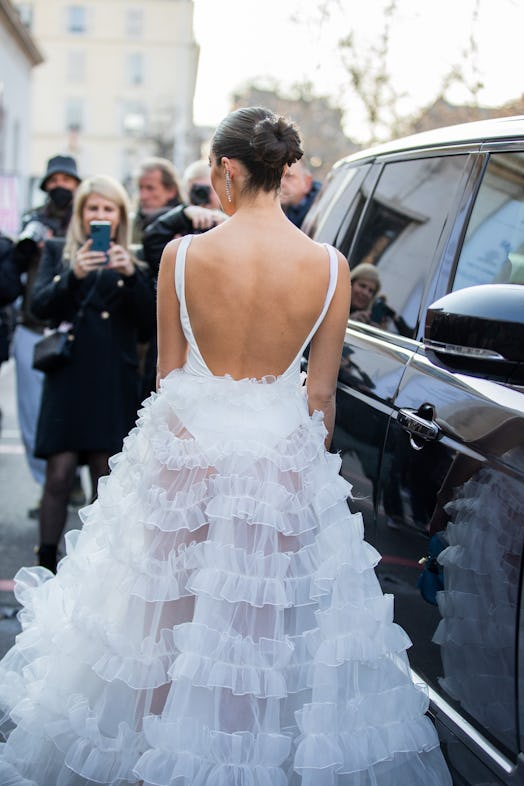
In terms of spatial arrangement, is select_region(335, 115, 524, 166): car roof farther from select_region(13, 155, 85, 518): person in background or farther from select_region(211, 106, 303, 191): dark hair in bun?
select_region(13, 155, 85, 518): person in background

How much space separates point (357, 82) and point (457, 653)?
1164 cm

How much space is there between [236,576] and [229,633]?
150mm

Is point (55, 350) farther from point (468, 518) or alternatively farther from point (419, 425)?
point (468, 518)

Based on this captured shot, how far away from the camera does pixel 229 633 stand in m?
2.60

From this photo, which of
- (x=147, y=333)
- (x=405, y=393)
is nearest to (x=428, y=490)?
(x=405, y=393)

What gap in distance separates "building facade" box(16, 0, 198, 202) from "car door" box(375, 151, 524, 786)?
68.4m

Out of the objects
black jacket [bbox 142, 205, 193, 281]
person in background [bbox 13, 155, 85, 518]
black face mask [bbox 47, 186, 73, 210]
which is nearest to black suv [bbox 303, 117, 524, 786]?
black jacket [bbox 142, 205, 193, 281]

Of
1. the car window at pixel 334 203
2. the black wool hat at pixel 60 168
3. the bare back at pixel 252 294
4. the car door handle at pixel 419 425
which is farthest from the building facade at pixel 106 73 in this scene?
the car door handle at pixel 419 425

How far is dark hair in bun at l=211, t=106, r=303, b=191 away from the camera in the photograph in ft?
→ 9.05

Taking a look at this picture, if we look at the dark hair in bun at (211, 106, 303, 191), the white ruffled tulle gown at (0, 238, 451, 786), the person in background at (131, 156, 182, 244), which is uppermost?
the dark hair in bun at (211, 106, 303, 191)

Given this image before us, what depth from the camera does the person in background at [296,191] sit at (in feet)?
18.2

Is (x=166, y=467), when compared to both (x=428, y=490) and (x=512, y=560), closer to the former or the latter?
(x=428, y=490)

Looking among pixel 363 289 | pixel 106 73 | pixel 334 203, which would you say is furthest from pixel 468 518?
pixel 106 73

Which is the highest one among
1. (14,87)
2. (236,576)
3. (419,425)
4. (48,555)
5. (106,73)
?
(106,73)
